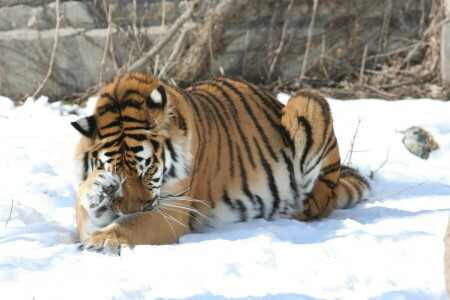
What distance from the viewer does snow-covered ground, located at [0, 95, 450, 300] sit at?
3.00 metres

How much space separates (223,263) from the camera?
3.28 m

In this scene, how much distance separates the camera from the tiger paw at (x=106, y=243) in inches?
137

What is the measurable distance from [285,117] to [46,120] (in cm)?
323

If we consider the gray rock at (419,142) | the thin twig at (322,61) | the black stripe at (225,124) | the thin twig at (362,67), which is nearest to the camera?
the black stripe at (225,124)

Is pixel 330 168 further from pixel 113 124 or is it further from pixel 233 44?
pixel 233 44

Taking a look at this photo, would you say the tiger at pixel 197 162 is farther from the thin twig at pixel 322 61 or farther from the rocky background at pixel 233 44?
the thin twig at pixel 322 61

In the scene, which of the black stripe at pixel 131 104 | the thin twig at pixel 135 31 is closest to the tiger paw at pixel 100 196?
the black stripe at pixel 131 104

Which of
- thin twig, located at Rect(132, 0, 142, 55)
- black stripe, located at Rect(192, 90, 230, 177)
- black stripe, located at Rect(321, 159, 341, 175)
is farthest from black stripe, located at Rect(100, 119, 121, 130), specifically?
thin twig, located at Rect(132, 0, 142, 55)

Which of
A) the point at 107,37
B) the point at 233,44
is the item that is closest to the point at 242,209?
the point at 107,37

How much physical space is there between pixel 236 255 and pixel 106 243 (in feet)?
2.12

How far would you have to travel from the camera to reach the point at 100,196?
146 inches

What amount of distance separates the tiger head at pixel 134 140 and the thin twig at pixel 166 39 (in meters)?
4.29

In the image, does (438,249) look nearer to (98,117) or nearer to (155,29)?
(98,117)

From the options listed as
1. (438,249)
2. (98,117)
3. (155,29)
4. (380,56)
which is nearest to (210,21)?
(155,29)
